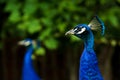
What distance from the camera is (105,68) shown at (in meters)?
5.89

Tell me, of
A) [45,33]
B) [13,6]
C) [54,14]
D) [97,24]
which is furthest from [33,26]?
[97,24]

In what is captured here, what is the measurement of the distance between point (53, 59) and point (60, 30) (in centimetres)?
151

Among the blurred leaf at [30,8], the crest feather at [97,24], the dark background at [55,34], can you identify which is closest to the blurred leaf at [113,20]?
the dark background at [55,34]

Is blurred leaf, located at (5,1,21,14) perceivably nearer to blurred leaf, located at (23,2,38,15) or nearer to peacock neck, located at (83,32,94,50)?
blurred leaf, located at (23,2,38,15)

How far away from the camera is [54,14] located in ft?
16.5

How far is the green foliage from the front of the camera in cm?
488

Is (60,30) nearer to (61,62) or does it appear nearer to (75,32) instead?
(61,62)

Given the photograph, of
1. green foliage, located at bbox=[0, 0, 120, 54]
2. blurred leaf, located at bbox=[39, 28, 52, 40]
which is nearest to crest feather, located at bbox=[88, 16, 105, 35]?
green foliage, located at bbox=[0, 0, 120, 54]

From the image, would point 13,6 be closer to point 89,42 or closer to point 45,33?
point 45,33

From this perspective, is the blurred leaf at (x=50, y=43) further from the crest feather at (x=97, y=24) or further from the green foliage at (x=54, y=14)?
the crest feather at (x=97, y=24)

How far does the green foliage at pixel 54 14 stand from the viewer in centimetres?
488

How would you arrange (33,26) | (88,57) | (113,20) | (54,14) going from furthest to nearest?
(54,14) < (33,26) < (113,20) < (88,57)

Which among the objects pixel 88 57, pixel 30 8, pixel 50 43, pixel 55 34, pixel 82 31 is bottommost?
pixel 88 57

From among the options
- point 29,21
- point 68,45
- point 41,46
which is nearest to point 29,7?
point 29,21
